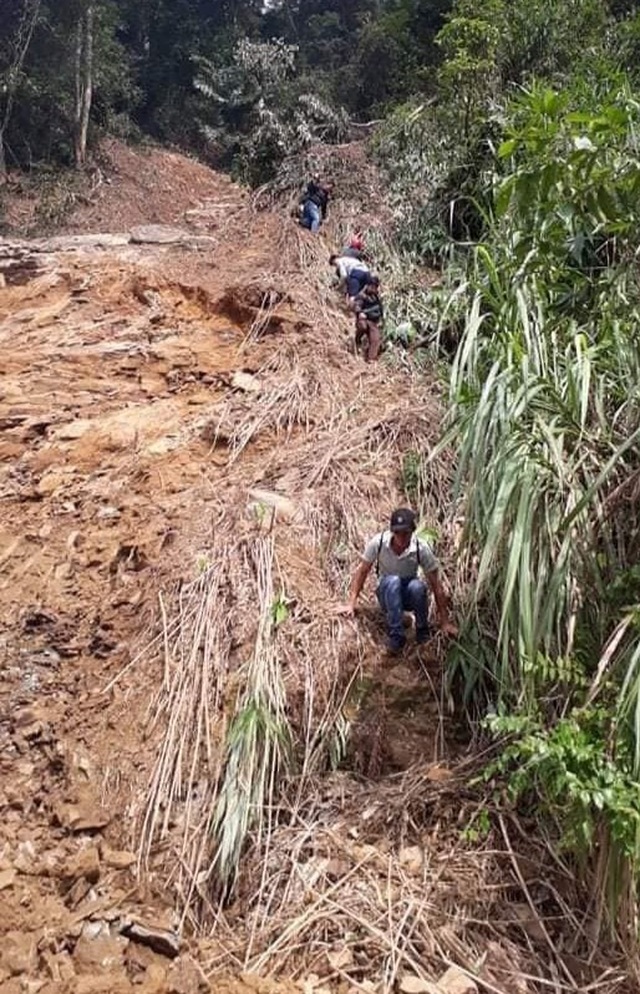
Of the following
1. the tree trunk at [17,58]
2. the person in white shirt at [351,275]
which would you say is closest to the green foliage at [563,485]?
the person in white shirt at [351,275]

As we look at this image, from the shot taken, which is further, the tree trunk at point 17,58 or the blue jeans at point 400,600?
the tree trunk at point 17,58

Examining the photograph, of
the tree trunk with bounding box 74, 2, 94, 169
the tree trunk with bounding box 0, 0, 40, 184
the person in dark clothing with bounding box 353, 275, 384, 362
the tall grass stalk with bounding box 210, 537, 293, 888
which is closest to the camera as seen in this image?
the tall grass stalk with bounding box 210, 537, 293, 888

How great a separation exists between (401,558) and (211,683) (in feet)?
3.06

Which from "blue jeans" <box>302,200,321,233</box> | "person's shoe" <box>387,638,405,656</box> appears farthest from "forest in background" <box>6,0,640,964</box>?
"blue jeans" <box>302,200,321,233</box>

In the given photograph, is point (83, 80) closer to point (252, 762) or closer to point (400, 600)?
point (400, 600)

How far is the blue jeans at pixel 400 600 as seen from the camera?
360cm

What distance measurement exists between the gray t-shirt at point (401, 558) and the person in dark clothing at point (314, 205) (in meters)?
5.67

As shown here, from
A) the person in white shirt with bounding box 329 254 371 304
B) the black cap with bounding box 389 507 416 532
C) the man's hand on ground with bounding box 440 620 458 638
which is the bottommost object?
the man's hand on ground with bounding box 440 620 458 638

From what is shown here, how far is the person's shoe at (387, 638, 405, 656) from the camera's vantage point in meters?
3.62

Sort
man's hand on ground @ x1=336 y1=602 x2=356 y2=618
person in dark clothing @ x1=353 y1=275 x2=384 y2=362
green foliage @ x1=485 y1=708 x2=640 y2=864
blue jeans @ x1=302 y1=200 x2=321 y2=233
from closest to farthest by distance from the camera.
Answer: green foliage @ x1=485 y1=708 x2=640 y2=864 < man's hand on ground @ x1=336 y1=602 x2=356 y2=618 < person in dark clothing @ x1=353 y1=275 x2=384 y2=362 < blue jeans @ x1=302 y1=200 x2=321 y2=233

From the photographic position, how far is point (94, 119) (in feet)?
62.3

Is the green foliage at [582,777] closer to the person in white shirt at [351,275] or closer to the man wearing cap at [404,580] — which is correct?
the man wearing cap at [404,580]

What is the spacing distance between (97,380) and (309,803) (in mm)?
3951

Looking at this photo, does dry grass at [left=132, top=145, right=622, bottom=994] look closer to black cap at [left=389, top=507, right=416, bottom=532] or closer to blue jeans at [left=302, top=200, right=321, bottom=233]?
black cap at [left=389, top=507, right=416, bottom=532]
